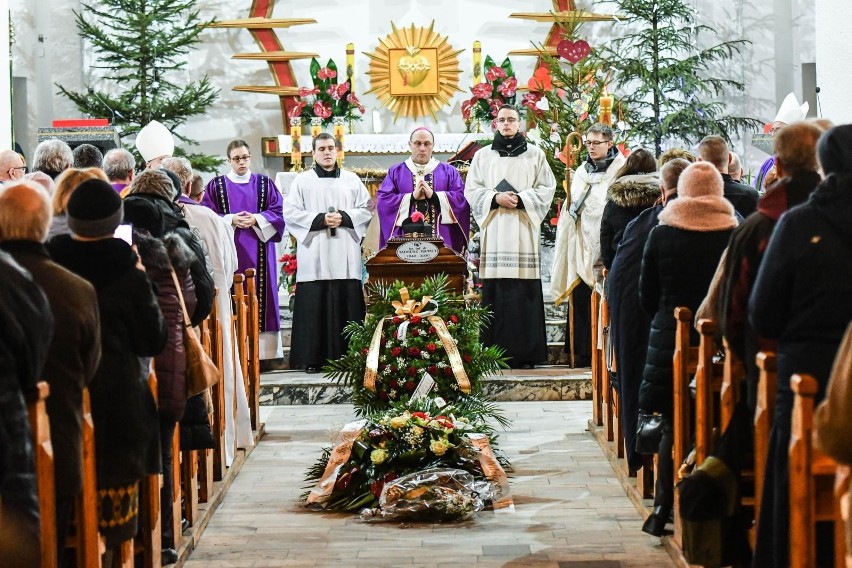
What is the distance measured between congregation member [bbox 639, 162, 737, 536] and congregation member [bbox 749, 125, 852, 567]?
140 cm

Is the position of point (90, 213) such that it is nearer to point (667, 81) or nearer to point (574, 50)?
point (574, 50)

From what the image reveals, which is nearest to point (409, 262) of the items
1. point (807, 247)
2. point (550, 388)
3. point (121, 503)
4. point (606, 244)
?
point (550, 388)

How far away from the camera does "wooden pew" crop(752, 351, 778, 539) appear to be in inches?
154

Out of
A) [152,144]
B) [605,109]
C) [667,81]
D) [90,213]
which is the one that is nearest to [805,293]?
[90,213]

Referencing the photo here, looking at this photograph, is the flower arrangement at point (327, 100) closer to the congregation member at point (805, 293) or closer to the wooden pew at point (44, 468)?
the wooden pew at point (44, 468)

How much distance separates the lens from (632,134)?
12.9 metres

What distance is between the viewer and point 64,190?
4590mm

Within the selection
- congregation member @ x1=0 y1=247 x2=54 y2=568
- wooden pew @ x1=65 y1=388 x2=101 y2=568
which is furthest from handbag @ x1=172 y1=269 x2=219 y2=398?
congregation member @ x1=0 y1=247 x2=54 y2=568

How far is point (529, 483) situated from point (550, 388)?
2685mm

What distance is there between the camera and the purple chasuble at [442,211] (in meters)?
10.2

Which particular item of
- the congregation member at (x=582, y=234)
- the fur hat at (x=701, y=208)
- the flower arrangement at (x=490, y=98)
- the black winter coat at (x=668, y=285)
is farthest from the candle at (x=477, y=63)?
the fur hat at (x=701, y=208)

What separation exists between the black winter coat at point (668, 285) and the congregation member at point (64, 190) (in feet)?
7.40

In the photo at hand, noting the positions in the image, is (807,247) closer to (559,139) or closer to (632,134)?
(559,139)

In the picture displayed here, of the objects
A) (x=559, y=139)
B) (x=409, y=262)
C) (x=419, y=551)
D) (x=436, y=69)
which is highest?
(x=436, y=69)
